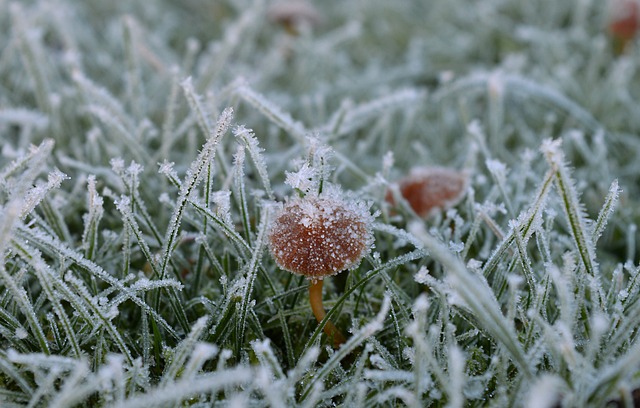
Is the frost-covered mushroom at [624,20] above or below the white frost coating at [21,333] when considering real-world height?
above

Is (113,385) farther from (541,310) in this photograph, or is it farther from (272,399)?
(541,310)

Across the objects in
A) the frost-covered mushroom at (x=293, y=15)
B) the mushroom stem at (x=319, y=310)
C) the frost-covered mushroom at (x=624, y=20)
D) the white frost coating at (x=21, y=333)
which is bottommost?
the mushroom stem at (x=319, y=310)

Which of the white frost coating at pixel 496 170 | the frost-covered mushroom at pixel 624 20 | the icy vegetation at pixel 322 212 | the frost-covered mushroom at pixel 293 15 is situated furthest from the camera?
the frost-covered mushroom at pixel 293 15

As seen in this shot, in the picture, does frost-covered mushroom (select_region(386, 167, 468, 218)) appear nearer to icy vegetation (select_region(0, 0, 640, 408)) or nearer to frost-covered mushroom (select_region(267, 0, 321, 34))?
icy vegetation (select_region(0, 0, 640, 408))

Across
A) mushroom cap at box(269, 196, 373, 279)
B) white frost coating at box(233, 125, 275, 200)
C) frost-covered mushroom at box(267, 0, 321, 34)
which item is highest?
frost-covered mushroom at box(267, 0, 321, 34)

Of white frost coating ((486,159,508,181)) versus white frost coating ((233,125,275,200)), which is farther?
white frost coating ((486,159,508,181))

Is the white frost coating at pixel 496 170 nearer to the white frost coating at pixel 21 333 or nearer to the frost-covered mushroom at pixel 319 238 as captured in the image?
the frost-covered mushroom at pixel 319 238

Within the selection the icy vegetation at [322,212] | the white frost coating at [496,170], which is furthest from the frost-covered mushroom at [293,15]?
the white frost coating at [496,170]

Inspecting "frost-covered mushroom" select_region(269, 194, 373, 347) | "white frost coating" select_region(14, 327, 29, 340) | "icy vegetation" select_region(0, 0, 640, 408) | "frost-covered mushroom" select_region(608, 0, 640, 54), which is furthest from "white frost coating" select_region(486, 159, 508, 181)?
"frost-covered mushroom" select_region(608, 0, 640, 54)
